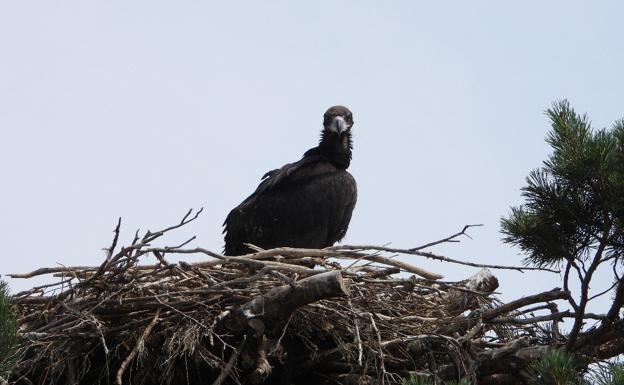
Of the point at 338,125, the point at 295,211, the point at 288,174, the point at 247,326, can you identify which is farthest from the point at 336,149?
the point at 247,326

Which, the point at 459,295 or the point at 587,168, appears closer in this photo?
the point at 587,168

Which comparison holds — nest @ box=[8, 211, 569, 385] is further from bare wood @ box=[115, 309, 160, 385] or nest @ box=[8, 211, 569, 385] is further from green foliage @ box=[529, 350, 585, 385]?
green foliage @ box=[529, 350, 585, 385]

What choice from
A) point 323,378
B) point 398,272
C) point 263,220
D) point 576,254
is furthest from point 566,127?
point 263,220

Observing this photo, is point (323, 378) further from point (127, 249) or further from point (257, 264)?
point (127, 249)

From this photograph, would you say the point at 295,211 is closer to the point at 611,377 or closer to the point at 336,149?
the point at 336,149

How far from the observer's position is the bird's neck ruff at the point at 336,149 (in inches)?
400

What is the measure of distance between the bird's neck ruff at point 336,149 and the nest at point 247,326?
2.53 m

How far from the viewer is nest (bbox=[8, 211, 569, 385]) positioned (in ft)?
22.2

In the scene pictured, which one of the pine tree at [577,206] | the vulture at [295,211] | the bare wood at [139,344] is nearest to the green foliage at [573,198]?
the pine tree at [577,206]

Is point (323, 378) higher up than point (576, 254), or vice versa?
point (576, 254)

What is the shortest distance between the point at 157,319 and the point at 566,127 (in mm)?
2806

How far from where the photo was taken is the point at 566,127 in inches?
221

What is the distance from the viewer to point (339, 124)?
33.6 feet

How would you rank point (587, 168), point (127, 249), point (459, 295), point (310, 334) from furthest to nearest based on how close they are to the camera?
point (459, 295) → point (310, 334) → point (127, 249) → point (587, 168)
